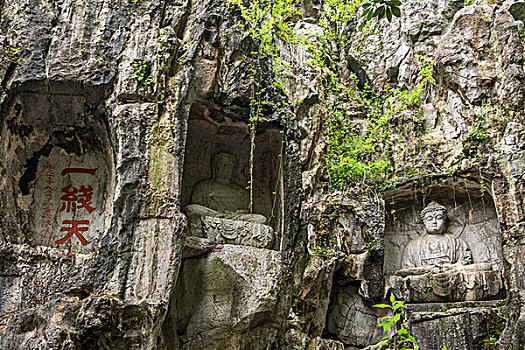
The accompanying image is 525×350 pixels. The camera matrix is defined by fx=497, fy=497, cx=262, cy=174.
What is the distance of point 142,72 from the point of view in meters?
6.54

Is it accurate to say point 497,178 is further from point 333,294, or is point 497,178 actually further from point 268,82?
point 268,82

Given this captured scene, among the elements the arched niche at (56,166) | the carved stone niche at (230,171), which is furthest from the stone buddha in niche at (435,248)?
the arched niche at (56,166)

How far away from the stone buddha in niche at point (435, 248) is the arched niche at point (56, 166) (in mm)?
5775

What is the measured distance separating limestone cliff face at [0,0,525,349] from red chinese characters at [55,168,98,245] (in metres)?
0.02

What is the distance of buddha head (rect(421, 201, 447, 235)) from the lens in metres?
9.84

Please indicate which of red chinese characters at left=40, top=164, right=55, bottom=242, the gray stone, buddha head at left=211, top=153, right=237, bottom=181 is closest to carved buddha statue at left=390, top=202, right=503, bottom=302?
the gray stone

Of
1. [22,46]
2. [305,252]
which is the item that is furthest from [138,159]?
[305,252]

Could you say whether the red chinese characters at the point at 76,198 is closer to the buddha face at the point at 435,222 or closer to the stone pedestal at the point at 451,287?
the stone pedestal at the point at 451,287

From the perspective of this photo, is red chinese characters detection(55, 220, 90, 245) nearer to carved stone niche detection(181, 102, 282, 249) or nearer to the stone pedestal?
carved stone niche detection(181, 102, 282, 249)

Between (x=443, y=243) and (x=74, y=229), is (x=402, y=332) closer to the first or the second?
(x=74, y=229)

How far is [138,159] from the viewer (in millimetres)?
6184

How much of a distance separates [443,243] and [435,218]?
0.54m

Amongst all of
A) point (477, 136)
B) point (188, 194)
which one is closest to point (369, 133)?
point (477, 136)

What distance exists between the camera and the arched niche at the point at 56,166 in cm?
659
